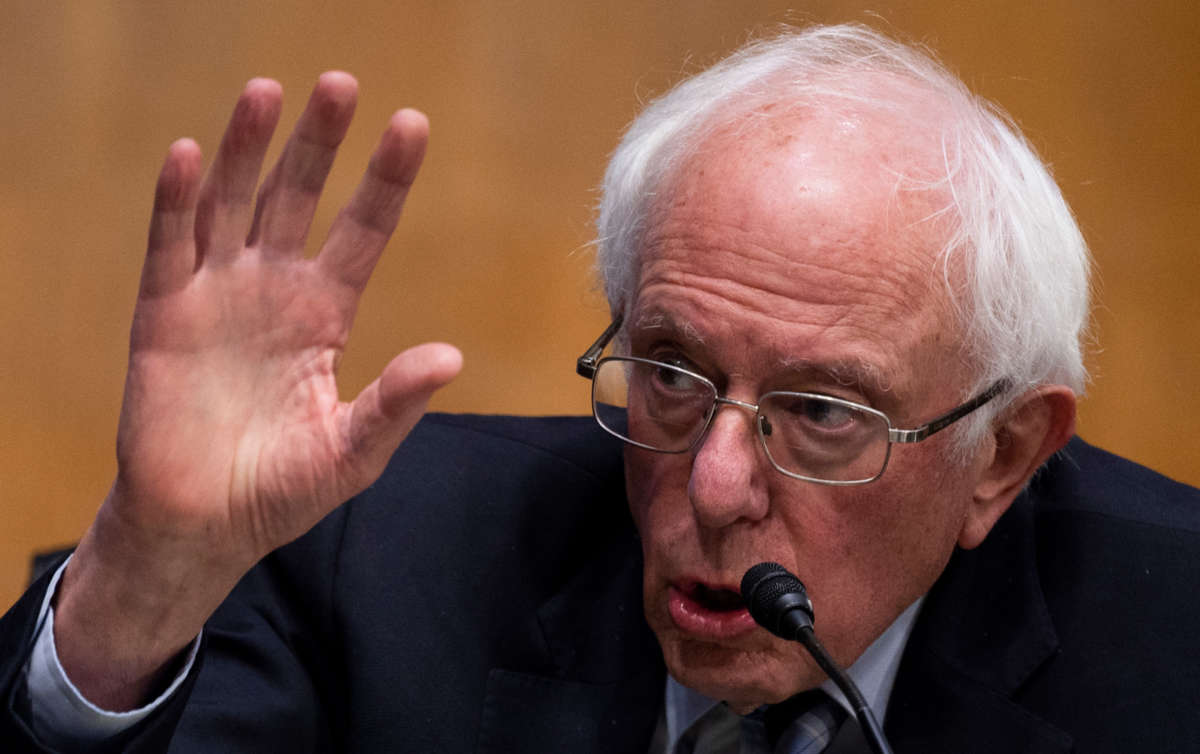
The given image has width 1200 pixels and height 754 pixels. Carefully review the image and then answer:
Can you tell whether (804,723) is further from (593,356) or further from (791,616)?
(593,356)

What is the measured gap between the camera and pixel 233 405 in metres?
1.27

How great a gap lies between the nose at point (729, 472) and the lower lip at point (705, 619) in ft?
0.38

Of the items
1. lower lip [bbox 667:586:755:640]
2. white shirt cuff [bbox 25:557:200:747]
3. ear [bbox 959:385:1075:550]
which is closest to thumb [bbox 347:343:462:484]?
white shirt cuff [bbox 25:557:200:747]

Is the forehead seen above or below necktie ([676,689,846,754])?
above

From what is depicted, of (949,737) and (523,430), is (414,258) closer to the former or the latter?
(523,430)

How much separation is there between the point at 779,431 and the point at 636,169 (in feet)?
1.42

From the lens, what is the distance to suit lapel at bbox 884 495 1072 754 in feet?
5.28

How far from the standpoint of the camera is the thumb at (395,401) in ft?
3.82

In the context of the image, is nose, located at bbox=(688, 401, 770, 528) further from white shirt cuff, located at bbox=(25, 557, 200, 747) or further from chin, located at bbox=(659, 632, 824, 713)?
white shirt cuff, located at bbox=(25, 557, 200, 747)

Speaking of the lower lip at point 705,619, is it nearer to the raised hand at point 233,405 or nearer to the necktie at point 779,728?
the necktie at point 779,728

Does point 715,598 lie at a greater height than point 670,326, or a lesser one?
lesser

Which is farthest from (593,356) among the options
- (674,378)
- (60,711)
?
(60,711)

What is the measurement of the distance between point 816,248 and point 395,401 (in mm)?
557

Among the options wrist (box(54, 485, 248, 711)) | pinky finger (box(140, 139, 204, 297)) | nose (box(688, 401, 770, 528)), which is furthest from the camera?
nose (box(688, 401, 770, 528))
